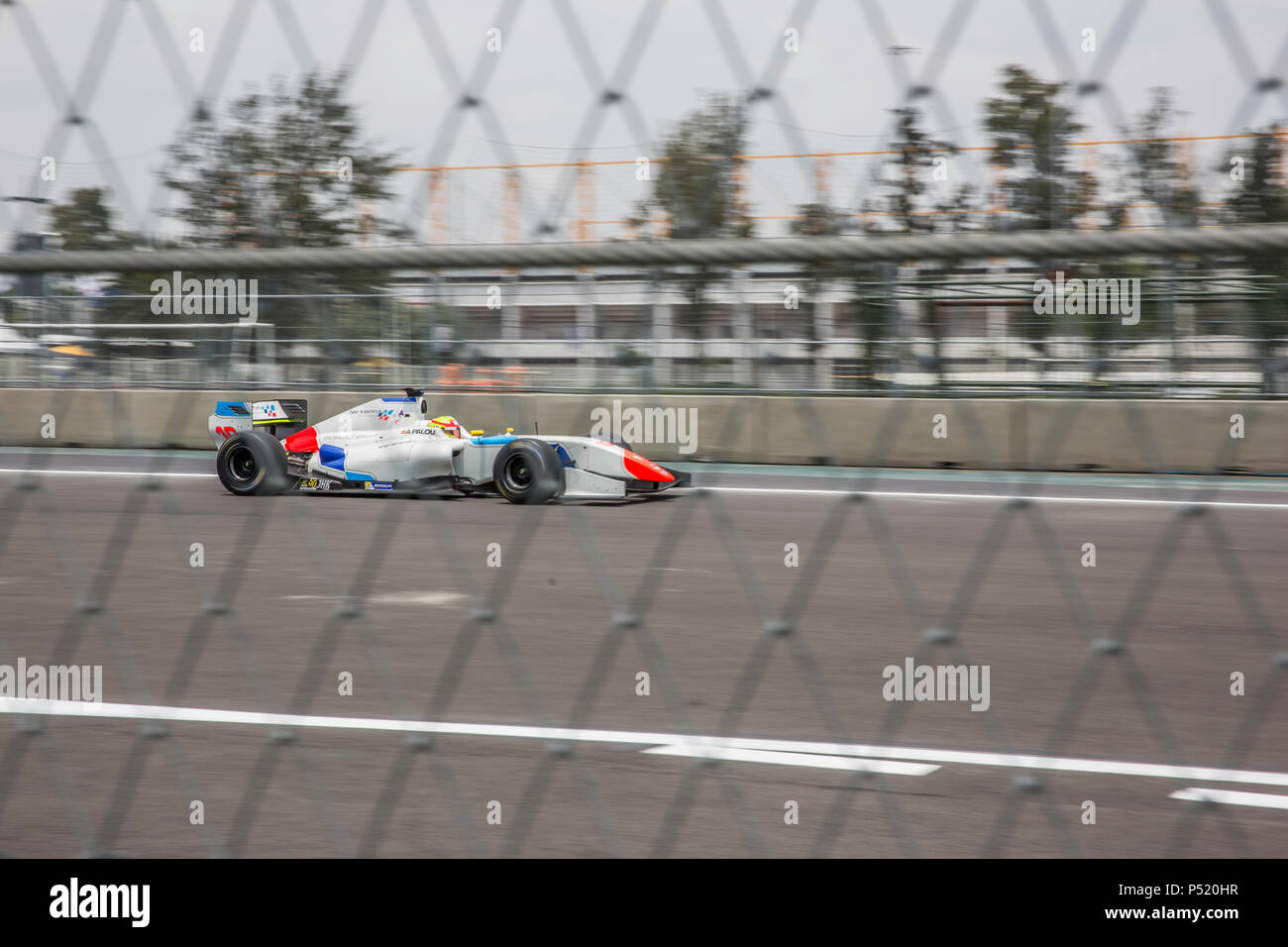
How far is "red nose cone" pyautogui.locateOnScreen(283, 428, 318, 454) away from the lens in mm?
12375

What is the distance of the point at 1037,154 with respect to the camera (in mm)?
2066

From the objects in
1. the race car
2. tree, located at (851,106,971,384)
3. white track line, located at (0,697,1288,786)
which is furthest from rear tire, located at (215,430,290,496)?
tree, located at (851,106,971,384)

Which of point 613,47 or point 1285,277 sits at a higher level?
point 613,47

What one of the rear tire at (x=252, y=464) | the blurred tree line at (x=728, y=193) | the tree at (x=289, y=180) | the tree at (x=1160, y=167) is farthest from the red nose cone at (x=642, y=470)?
the tree at (x=1160, y=167)

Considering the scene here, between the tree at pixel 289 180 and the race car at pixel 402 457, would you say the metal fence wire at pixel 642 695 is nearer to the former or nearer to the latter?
the tree at pixel 289 180

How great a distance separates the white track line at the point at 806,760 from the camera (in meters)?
4.36

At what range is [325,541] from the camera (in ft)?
32.6

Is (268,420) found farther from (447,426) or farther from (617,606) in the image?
(617,606)

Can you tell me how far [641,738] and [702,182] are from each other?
9.40 ft

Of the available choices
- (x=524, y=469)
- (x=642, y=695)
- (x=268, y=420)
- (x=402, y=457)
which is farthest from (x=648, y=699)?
(x=268, y=420)

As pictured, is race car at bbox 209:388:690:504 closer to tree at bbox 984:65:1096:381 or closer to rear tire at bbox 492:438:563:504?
rear tire at bbox 492:438:563:504
